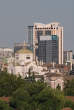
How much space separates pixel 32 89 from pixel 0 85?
12528mm

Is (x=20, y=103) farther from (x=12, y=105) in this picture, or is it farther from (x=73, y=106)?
(x=73, y=106)

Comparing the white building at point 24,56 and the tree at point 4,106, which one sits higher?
the white building at point 24,56

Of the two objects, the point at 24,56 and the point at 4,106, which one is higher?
the point at 24,56

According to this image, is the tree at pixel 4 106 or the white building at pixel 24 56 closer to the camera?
the tree at pixel 4 106

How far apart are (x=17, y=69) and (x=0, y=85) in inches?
2286

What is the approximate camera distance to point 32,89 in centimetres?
4316

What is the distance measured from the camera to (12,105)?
40844 mm

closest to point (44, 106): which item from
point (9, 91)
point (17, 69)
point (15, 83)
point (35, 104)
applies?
point (35, 104)

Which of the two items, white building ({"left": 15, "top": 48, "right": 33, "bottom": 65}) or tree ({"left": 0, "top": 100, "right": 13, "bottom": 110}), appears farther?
white building ({"left": 15, "top": 48, "right": 33, "bottom": 65})

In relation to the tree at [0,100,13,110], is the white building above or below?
above

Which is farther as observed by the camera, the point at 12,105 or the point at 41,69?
the point at 41,69

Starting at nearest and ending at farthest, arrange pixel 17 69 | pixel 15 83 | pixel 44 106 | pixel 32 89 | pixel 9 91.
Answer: pixel 44 106, pixel 32 89, pixel 9 91, pixel 15 83, pixel 17 69

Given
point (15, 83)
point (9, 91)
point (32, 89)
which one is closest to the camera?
point (32, 89)

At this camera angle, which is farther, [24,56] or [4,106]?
[24,56]
